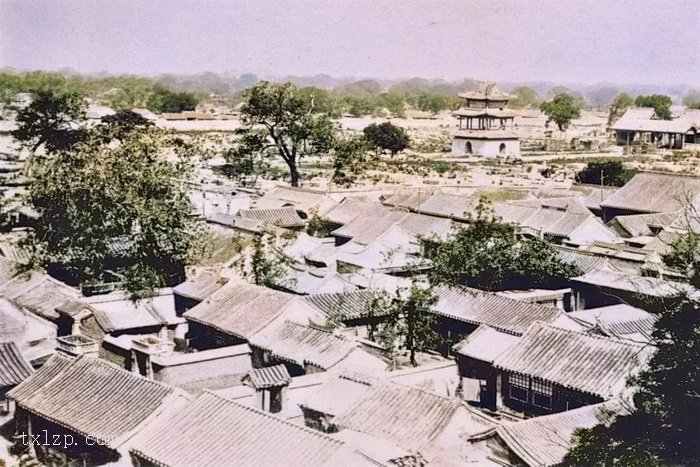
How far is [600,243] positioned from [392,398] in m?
14.4

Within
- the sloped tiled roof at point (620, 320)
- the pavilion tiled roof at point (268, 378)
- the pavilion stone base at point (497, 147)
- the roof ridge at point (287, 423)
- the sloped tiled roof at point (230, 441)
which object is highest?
the roof ridge at point (287, 423)

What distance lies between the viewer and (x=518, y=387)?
658 inches

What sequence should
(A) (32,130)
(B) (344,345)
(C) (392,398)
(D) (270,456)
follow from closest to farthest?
(D) (270,456) < (C) (392,398) < (B) (344,345) < (A) (32,130)

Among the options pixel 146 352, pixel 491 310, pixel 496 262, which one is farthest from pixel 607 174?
pixel 146 352

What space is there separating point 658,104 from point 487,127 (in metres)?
23.4

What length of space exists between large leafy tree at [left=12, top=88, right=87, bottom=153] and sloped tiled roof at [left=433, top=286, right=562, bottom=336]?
2414cm

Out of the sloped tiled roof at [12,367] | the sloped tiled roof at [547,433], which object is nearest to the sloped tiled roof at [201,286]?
the sloped tiled roof at [12,367]

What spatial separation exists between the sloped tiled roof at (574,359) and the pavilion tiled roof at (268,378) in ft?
13.5

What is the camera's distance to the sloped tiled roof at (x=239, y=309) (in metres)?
18.9

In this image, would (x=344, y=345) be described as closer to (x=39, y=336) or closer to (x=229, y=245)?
(x=39, y=336)

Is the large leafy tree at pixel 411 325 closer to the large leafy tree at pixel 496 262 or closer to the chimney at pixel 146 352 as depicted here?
the large leafy tree at pixel 496 262

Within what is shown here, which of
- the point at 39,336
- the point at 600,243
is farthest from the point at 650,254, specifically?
the point at 39,336

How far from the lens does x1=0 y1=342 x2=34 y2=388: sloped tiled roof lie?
1534 cm

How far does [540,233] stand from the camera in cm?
2861
